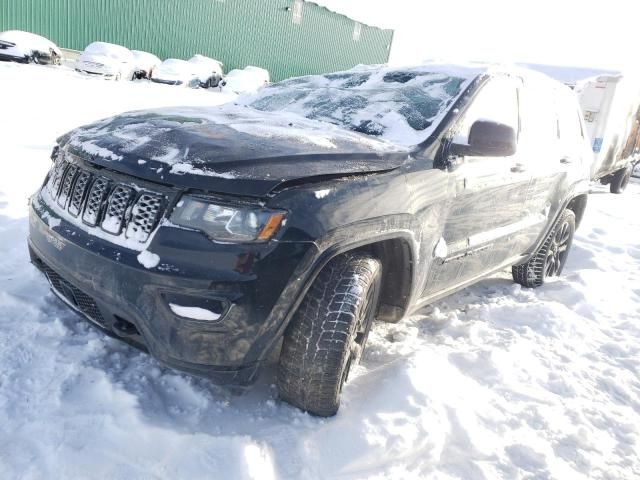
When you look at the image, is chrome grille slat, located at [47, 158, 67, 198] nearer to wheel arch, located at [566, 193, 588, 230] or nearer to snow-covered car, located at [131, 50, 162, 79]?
wheel arch, located at [566, 193, 588, 230]

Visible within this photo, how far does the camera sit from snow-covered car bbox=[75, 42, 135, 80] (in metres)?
15.4

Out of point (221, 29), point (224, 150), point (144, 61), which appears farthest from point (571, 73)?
point (221, 29)

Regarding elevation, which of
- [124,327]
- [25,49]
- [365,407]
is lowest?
[25,49]

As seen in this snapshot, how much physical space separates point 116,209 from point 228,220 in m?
0.47

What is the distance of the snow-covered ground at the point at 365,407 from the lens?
6.30 ft

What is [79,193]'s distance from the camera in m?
2.17

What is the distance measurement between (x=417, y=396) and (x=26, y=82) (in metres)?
10.3

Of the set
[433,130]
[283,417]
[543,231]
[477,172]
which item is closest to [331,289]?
[283,417]

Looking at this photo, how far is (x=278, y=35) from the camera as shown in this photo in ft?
A: 89.7

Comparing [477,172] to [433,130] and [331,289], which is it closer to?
[433,130]

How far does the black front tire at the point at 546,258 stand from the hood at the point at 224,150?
88.2 inches

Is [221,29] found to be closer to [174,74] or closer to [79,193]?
[174,74]

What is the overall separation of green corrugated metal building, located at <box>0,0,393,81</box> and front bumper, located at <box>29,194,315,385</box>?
2062cm

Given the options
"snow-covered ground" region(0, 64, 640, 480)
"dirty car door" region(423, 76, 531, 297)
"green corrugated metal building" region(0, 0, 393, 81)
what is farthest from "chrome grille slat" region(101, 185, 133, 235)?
"green corrugated metal building" region(0, 0, 393, 81)
